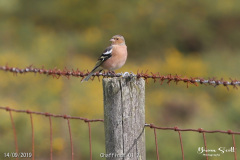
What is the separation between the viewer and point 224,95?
37.7 feet

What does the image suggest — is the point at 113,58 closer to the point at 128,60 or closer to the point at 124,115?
the point at 124,115

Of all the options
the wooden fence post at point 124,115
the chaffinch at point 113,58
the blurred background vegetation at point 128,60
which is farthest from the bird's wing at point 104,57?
the wooden fence post at point 124,115

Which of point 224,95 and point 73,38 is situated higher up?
point 73,38

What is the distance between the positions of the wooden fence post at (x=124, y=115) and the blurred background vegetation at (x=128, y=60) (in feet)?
11.9

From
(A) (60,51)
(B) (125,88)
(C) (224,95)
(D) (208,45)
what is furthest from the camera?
(D) (208,45)

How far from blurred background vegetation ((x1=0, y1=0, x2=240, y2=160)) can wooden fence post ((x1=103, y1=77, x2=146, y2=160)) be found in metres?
3.63

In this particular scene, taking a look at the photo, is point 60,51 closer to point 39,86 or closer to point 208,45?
point 39,86

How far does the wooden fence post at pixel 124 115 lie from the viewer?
3246mm

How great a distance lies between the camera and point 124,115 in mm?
3248

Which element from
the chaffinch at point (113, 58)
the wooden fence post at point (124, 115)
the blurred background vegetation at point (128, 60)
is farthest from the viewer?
the blurred background vegetation at point (128, 60)

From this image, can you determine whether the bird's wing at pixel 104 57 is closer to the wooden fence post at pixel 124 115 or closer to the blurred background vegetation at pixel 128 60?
the blurred background vegetation at pixel 128 60

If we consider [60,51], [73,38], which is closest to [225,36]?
[73,38]

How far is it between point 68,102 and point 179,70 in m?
4.91

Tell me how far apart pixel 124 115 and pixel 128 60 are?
11683mm
